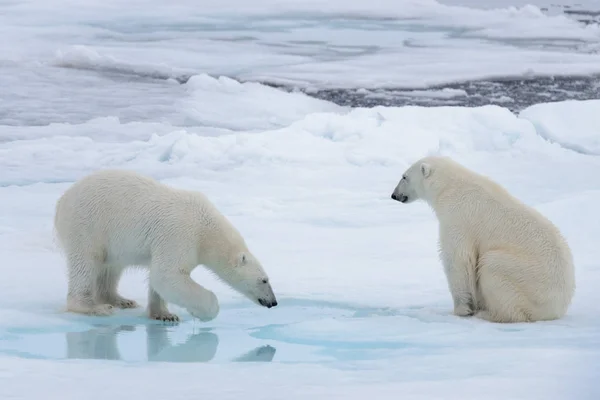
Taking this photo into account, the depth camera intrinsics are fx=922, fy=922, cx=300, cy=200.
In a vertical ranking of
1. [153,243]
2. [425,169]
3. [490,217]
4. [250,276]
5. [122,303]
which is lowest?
[122,303]

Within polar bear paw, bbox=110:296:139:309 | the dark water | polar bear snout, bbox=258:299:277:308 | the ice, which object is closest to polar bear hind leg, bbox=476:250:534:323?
polar bear snout, bbox=258:299:277:308

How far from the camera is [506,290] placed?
13.3 ft

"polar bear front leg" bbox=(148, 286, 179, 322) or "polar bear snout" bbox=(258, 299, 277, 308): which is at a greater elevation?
"polar bear snout" bbox=(258, 299, 277, 308)

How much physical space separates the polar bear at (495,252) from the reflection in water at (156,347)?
39.7 inches

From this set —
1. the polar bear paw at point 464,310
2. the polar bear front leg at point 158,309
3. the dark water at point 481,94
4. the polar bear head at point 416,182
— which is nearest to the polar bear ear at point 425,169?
the polar bear head at point 416,182

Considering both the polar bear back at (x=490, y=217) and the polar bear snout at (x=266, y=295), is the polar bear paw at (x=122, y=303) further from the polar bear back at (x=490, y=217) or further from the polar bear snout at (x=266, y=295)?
the polar bear back at (x=490, y=217)

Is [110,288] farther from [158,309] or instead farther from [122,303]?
[158,309]

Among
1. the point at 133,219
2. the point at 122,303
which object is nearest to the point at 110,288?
the point at 122,303

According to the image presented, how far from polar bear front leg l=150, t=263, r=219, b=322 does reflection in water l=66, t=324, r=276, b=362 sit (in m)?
0.11

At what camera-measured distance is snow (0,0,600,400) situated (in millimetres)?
3225

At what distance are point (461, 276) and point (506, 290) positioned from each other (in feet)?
0.75

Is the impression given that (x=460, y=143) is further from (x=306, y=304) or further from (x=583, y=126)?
(x=306, y=304)

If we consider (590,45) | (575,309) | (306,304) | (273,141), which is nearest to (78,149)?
(273,141)

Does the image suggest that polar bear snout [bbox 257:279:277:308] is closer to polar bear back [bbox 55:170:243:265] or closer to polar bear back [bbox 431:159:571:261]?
polar bear back [bbox 55:170:243:265]
